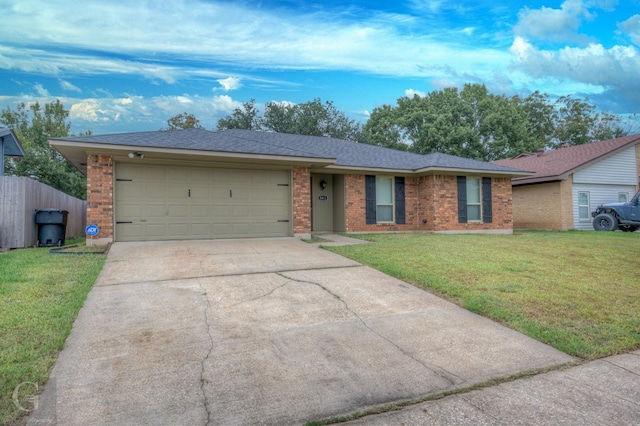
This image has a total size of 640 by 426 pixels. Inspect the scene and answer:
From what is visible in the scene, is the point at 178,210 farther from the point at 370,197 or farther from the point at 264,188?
the point at 370,197

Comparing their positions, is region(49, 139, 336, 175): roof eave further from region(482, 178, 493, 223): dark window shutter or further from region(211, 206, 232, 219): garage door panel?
region(482, 178, 493, 223): dark window shutter

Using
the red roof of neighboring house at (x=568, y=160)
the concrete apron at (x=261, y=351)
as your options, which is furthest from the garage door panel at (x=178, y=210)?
the red roof of neighboring house at (x=568, y=160)

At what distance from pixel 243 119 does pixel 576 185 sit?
996 inches

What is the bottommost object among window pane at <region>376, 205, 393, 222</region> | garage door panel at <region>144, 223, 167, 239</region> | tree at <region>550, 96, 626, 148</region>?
garage door panel at <region>144, 223, 167, 239</region>

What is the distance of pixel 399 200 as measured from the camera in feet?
44.8

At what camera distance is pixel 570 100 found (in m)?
35.0

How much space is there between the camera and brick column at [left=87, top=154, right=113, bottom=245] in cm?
882

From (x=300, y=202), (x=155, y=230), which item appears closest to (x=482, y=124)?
(x=300, y=202)

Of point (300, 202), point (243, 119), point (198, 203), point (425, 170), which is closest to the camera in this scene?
point (198, 203)

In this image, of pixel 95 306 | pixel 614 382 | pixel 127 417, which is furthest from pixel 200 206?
pixel 614 382

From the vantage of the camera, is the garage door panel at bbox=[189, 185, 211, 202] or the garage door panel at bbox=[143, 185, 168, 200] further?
the garage door panel at bbox=[189, 185, 211, 202]

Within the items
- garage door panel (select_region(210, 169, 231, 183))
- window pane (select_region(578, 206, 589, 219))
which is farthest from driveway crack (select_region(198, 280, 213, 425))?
window pane (select_region(578, 206, 589, 219))

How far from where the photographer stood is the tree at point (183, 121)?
3250cm

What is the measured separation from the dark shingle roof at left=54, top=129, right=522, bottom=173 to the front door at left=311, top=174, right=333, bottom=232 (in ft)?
3.32
